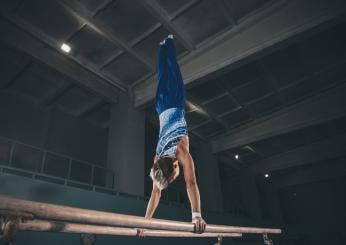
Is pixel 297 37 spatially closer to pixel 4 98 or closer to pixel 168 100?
pixel 168 100

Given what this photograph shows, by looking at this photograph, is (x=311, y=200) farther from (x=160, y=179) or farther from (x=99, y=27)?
(x=160, y=179)

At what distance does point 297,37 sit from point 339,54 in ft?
11.3

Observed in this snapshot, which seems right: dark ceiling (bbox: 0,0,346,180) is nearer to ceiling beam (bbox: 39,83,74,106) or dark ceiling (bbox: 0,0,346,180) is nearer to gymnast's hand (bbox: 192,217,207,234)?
ceiling beam (bbox: 39,83,74,106)

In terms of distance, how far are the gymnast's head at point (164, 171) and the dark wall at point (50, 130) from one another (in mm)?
6947

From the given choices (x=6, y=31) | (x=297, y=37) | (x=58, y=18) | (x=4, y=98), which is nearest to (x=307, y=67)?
(x=297, y=37)

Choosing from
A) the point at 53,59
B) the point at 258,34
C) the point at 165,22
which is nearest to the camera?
the point at 165,22

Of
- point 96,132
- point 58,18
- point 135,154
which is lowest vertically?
point 135,154

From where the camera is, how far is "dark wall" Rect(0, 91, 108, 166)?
27.0 feet

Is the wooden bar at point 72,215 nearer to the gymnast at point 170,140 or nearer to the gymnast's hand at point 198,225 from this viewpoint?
the gymnast's hand at point 198,225

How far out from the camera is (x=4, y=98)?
835cm

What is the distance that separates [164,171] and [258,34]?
19.0 ft

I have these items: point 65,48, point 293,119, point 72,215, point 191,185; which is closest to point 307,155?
point 293,119

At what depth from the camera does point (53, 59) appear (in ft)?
23.8

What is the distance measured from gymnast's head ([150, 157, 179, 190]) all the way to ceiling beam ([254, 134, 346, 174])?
1395 cm
